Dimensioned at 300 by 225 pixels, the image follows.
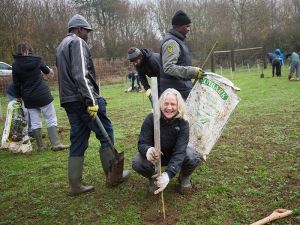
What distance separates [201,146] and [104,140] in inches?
46.7

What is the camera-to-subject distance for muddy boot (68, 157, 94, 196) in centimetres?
404

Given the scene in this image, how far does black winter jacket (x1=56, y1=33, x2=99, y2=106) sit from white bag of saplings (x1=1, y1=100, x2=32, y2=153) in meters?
2.61

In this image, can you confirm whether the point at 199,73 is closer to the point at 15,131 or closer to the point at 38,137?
the point at 38,137

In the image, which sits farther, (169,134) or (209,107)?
(209,107)

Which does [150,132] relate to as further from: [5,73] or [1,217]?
[5,73]

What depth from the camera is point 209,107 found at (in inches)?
168

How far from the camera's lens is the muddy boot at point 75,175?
404 centimetres

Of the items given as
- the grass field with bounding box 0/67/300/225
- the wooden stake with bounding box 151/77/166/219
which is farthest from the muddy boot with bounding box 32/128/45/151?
the wooden stake with bounding box 151/77/166/219

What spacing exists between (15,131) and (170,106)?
12.2 ft

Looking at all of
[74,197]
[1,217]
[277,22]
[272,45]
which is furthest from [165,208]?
[277,22]

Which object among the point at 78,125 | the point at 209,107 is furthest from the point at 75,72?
the point at 209,107

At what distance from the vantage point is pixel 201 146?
433 centimetres

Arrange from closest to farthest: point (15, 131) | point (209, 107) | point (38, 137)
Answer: point (209, 107), point (15, 131), point (38, 137)

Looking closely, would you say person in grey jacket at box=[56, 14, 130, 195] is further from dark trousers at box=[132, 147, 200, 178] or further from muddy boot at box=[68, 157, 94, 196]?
dark trousers at box=[132, 147, 200, 178]
